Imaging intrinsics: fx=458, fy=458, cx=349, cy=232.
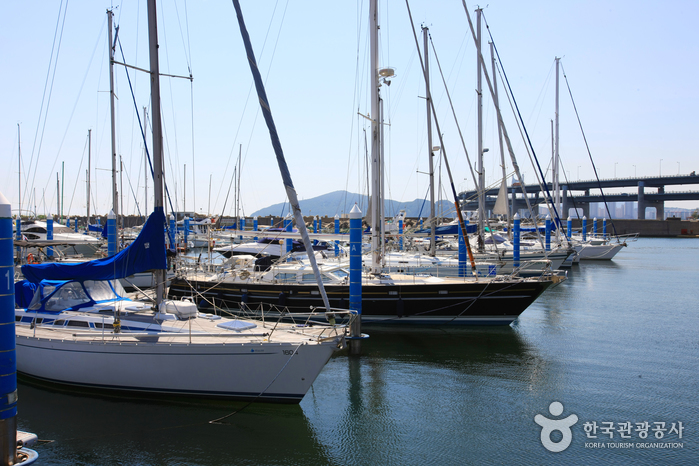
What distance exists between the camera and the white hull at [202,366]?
9.92 meters

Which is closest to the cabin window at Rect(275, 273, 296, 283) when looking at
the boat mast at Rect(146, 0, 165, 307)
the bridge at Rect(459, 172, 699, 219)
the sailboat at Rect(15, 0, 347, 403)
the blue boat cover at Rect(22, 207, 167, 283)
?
the sailboat at Rect(15, 0, 347, 403)

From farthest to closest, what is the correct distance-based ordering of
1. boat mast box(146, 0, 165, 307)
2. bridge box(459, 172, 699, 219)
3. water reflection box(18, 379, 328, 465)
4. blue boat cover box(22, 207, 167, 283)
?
bridge box(459, 172, 699, 219)
blue boat cover box(22, 207, 167, 283)
boat mast box(146, 0, 165, 307)
water reflection box(18, 379, 328, 465)

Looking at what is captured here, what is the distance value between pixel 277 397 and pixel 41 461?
14.5ft

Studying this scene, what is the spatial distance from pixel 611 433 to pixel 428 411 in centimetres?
373

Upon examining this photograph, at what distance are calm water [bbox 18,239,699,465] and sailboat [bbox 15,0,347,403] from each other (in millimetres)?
541

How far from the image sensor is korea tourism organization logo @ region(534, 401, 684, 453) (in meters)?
8.96

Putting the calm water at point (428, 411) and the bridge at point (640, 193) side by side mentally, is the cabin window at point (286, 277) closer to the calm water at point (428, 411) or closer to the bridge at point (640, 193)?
the calm water at point (428, 411)

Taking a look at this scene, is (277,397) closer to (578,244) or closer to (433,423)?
(433,423)

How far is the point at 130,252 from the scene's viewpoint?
11.3 m

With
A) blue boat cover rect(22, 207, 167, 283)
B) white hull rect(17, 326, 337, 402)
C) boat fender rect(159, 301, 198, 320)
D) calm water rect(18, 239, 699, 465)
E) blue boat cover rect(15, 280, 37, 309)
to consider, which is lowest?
calm water rect(18, 239, 699, 465)

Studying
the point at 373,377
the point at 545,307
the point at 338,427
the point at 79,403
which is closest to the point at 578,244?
the point at 545,307

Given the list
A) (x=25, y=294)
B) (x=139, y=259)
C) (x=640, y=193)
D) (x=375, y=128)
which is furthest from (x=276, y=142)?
(x=640, y=193)

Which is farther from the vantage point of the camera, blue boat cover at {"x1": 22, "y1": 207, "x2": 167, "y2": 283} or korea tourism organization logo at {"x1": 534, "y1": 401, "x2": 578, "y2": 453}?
blue boat cover at {"x1": 22, "y1": 207, "x2": 167, "y2": 283}

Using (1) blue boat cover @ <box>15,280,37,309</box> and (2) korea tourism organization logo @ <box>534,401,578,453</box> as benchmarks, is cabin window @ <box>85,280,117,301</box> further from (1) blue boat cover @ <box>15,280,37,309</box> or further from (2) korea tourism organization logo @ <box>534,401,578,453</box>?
(2) korea tourism organization logo @ <box>534,401,578,453</box>
